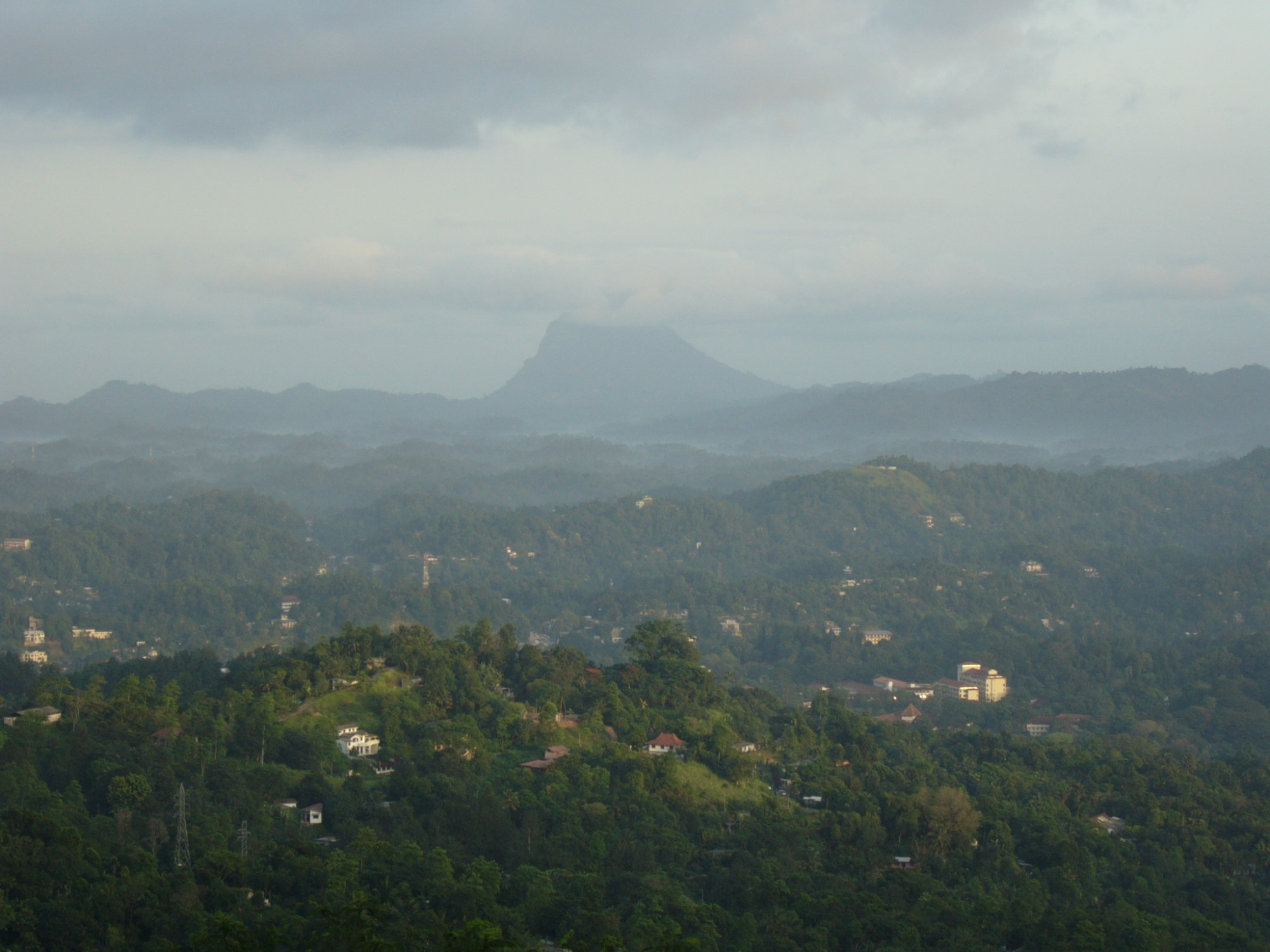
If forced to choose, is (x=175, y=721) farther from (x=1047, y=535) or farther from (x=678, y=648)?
(x=1047, y=535)

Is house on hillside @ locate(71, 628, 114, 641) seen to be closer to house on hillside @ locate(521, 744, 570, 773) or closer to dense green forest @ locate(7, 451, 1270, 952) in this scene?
dense green forest @ locate(7, 451, 1270, 952)

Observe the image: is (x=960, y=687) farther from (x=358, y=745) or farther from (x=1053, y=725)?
(x=358, y=745)

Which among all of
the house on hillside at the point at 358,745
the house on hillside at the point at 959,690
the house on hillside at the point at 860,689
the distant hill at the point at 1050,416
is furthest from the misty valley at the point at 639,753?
the distant hill at the point at 1050,416

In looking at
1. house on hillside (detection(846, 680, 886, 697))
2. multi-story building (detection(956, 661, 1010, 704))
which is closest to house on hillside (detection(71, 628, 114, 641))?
house on hillside (detection(846, 680, 886, 697))

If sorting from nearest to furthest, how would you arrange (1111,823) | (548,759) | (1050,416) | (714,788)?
(548,759), (714,788), (1111,823), (1050,416)

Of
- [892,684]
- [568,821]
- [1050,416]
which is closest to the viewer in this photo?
[568,821]

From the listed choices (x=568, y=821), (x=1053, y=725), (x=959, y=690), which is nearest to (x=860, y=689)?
(x=959, y=690)

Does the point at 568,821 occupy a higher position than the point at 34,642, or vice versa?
the point at 568,821
